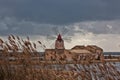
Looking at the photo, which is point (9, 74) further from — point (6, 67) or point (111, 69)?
point (111, 69)

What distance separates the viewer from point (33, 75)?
11.0 metres

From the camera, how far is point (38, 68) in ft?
36.8

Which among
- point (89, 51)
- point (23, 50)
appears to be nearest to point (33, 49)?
point (23, 50)

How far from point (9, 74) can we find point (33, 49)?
2.85 feet

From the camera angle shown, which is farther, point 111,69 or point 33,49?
point 33,49

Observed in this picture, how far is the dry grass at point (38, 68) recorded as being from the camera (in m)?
10.5

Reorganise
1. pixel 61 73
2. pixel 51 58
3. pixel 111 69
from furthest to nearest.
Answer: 1. pixel 51 58
2. pixel 61 73
3. pixel 111 69

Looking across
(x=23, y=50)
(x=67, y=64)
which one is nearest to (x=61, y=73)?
(x=67, y=64)

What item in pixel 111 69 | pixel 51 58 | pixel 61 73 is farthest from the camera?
pixel 51 58

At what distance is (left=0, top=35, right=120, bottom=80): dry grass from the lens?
413 inches

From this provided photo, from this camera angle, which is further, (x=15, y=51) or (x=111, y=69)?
(x=15, y=51)

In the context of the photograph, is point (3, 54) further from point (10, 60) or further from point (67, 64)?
point (67, 64)

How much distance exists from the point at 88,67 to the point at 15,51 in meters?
1.82

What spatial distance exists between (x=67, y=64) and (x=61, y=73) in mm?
255
